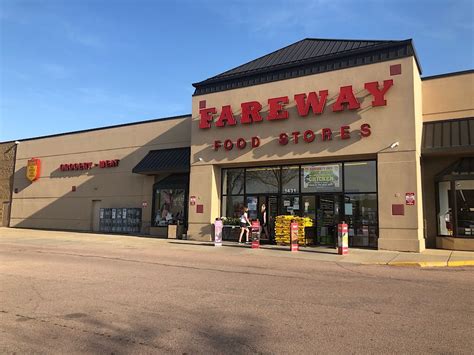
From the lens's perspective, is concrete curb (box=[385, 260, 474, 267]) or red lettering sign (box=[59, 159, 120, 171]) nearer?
concrete curb (box=[385, 260, 474, 267])

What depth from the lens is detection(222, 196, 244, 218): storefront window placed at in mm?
21875

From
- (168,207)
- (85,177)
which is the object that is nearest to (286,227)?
(168,207)

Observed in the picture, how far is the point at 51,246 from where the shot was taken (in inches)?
713

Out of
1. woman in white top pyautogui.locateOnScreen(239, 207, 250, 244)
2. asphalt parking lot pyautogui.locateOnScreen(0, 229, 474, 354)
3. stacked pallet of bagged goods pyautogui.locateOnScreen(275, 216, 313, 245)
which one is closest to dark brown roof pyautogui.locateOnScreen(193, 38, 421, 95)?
woman in white top pyautogui.locateOnScreen(239, 207, 250, 244)

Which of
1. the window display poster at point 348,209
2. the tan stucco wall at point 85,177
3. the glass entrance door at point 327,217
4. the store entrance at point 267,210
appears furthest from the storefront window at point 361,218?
the tan stucco wall at point 85,177

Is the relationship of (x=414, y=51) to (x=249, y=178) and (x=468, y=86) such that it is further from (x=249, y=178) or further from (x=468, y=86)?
(x=249, y=178)

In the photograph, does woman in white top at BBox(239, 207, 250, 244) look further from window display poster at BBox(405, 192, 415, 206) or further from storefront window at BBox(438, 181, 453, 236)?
storefront window at BBox(438, 181, 453, 236)

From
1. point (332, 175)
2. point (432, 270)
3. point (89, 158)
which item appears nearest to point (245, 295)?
point (432, 270)

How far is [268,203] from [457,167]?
8326mm

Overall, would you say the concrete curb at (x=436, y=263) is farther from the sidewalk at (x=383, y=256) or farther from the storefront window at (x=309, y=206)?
the storefront window at (x=309, y=206)

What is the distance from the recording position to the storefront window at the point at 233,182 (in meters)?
22.0

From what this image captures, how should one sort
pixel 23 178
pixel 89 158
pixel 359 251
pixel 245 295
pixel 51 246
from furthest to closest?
pixel 23 178, pixel 89 158, pixel 51 246, pixel 359 251, pixel 245 295

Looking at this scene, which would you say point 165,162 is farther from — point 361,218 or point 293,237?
point 361,218

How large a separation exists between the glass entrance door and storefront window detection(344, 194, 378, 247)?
44cm
